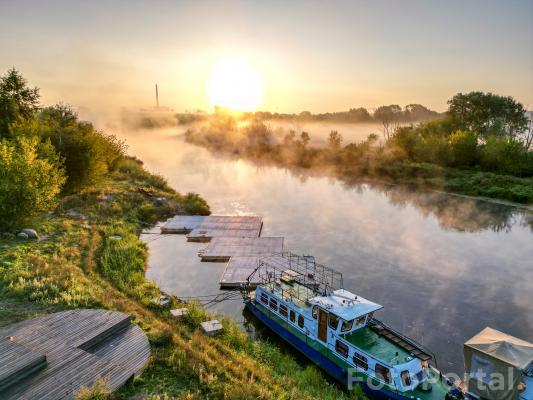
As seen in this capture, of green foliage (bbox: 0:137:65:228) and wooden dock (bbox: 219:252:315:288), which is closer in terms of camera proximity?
green foliage (bbox: 0:137:65:228)

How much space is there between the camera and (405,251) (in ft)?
139

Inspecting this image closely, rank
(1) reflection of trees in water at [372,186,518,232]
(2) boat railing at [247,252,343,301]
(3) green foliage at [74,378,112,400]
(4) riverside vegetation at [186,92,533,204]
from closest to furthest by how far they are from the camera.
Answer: (3) green foliage at [74,378,112,400] < (2) boat railing at [247,252,343,301] < (1) reflection of trees in water at [372,186,518,232] < (4) riverside vegetation at [186,92,533,204]

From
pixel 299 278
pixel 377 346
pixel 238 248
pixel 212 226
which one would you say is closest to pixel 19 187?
pixel 238 248

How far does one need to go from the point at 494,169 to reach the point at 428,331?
75033 mm

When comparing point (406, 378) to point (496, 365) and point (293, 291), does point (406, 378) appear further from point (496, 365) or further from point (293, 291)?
point (293, 291)

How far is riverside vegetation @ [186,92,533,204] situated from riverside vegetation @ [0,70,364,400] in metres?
55.0

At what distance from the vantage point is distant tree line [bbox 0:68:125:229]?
3359 cm

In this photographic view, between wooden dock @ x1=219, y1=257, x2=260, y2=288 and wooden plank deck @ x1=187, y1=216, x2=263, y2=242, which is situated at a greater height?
wooden plank deck @ x1=187, y1=216, x2=263, y2=242

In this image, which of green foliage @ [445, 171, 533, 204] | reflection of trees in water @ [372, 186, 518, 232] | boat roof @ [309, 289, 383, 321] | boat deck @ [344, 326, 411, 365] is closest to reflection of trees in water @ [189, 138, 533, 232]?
reflection of trees in water @ [372, 186, 518, 232]

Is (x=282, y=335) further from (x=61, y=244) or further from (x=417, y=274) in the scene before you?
(x=61, y=244)

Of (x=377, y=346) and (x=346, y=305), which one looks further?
(x=346, y=305)

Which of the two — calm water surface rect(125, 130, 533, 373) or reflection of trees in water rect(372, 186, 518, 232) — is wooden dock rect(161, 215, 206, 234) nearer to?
calm water surface rect(125, 130, 533, 373)

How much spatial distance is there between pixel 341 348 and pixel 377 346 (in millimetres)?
2095

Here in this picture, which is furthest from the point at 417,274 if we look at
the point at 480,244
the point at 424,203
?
the point at 424,203
